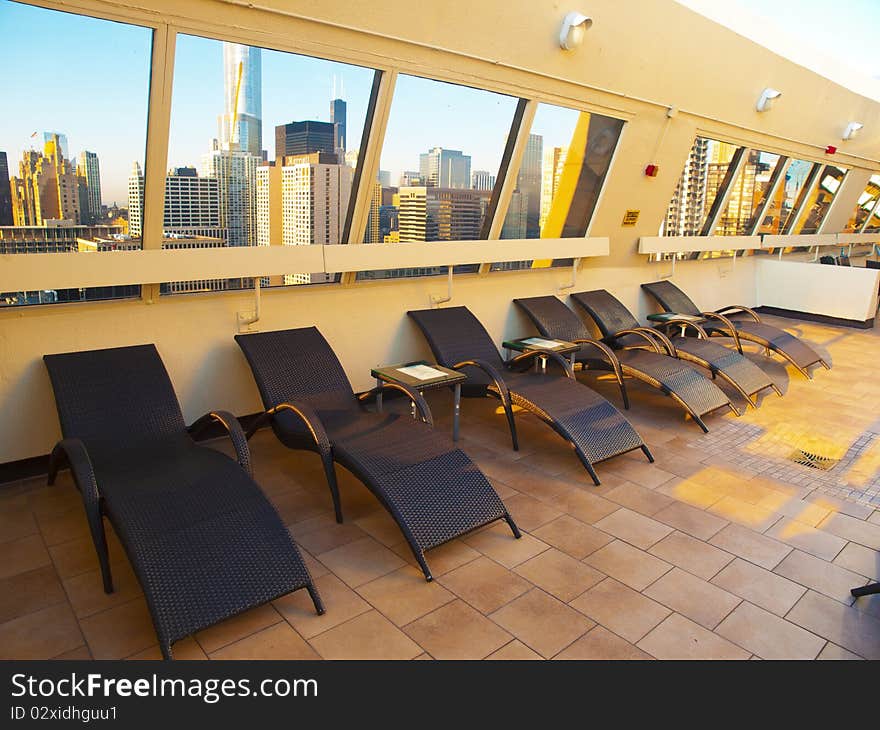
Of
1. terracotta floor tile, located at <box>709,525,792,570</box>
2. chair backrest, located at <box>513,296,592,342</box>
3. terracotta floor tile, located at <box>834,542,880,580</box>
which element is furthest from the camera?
chair backrest, located at <box>513,296,592,342</box>

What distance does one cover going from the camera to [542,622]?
2910 mm

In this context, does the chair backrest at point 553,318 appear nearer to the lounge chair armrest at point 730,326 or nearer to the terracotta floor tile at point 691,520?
the lounge chair armrest at point 730,326

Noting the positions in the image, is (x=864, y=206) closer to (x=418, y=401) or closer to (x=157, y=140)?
(x=418, y=401)

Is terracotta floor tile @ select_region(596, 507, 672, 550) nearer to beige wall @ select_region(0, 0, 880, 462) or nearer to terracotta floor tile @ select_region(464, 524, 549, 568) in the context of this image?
terracotta floor tile @ select_region(464, 524, 549, 568)

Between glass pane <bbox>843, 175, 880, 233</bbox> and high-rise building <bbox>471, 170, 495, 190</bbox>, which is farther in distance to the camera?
glass pane <bbox>843, 175, 880, 233</bbox>

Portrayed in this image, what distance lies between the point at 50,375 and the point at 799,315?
34.9ft

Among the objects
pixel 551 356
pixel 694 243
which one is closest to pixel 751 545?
pixel 551 356

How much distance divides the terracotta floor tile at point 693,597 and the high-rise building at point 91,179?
392 centimetres

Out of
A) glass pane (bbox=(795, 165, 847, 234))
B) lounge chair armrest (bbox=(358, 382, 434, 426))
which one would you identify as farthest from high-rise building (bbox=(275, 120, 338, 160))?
glass pane (bbox=(795, 165, 847, 234))

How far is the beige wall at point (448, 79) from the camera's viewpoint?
4.17 m

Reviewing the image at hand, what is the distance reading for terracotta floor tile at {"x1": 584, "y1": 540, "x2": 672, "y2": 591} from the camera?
327cm

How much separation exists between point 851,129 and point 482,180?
7.38 metres

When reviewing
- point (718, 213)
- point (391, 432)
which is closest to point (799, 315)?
point (718, 213)

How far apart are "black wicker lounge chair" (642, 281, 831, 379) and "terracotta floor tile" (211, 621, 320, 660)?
6.20m
